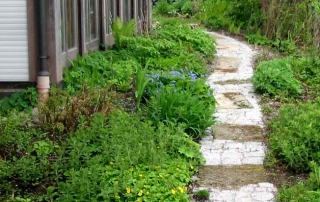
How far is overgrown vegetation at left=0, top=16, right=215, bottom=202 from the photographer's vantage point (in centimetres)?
520

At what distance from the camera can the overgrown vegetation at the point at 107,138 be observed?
205 inches

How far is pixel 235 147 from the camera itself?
263 inches

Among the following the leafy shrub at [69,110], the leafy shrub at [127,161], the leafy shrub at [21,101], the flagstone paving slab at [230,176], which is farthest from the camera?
the leafy shrub at [21,101]

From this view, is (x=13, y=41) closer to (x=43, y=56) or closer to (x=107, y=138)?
(x=43, y=56)

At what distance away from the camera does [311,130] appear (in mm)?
6113

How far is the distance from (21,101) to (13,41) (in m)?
0.81

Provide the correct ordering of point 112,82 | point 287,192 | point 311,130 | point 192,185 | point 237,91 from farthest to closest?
1. point 237,91
2. point 112,82
3. point 311,130
4. point 192,185
5. point 287,192

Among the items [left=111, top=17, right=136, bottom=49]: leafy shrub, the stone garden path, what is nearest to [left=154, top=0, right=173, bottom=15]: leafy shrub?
[left=111, top=17, right=136, bottom=49]: leafy shrub

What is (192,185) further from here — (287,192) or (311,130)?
(311,130)

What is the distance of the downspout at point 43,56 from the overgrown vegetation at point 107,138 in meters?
0.22

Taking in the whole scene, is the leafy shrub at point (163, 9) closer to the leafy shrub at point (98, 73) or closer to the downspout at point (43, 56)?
the leafy shrub at point (98, 73)

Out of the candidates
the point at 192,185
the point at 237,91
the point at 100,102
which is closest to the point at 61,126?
the point at 100,102

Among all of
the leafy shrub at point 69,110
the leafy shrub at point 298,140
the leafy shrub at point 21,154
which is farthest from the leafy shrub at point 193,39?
the leafy shrub at point 21,154

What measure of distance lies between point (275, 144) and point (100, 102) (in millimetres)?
1839
